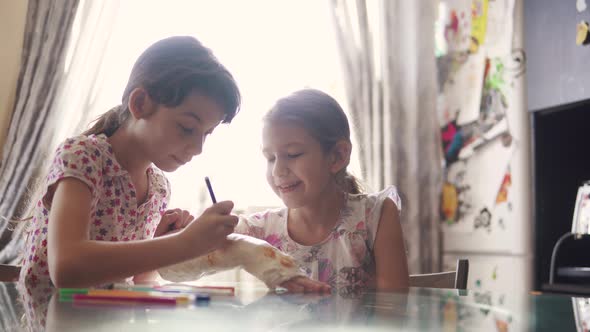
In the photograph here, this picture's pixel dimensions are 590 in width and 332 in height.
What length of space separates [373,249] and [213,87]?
495 mm

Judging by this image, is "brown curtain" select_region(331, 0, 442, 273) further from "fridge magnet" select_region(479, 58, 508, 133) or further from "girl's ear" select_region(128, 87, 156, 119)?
"girl's ear" select_region(128, 87, 156, 119)

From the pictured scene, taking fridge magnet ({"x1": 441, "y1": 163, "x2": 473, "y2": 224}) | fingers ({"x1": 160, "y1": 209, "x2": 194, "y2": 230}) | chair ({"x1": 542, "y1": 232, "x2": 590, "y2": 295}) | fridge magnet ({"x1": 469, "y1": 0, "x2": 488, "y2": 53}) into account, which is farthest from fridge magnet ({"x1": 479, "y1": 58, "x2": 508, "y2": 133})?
fingers ({"x1": 160, "y1": 209, "x2": 194, "y2": 230})

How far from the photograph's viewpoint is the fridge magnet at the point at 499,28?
2.54 metres

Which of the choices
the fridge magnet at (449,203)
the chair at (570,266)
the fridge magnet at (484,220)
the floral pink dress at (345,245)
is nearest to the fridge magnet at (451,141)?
the fridge magnet at (449,203)

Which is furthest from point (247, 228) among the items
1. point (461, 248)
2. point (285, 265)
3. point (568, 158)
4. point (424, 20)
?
point (424, 20)

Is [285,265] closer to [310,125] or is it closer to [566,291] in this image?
[310,125]

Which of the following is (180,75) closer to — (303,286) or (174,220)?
(174,220)

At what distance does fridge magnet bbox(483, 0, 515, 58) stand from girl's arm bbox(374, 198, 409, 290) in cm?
158

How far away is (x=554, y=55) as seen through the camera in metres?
2.12

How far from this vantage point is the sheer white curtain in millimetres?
2480

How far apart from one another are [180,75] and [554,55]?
1603 millimetres

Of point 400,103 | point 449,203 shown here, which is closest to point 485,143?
point 449,203

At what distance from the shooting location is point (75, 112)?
8.18ft

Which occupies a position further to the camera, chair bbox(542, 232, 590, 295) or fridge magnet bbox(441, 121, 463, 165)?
fridge magnet bbox(441, 121, 463, 165)
